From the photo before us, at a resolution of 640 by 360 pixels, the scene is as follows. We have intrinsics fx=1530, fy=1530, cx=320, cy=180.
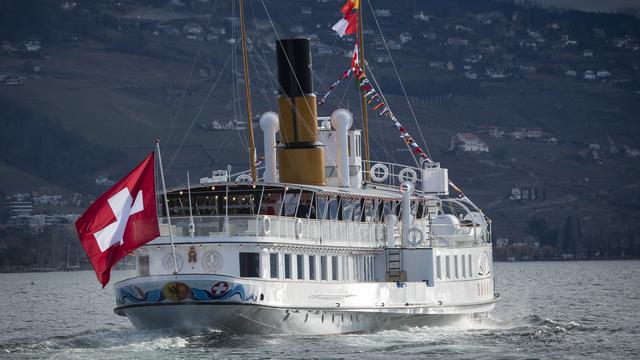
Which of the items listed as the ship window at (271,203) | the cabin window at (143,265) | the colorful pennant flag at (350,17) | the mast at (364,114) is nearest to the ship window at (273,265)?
the ship window at (271,203)

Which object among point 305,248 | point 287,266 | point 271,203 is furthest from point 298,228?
point 271,203

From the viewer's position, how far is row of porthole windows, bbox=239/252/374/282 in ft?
154

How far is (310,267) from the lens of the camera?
164 ft

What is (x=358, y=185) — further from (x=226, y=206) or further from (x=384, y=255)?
(x=226, y=206)

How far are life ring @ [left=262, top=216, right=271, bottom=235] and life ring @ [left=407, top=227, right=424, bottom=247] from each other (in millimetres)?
9204

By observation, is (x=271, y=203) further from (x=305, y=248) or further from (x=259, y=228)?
(x=259, y=228)

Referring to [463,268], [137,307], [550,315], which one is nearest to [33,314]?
[550,315]

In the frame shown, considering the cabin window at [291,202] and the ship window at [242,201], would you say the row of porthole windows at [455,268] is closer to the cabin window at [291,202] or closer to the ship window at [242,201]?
the cabin window at [291,202]

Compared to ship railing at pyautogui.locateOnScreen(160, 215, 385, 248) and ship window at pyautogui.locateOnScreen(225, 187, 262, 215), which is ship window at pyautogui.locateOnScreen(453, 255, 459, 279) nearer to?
ship railing at pyautogui.locateOnScreen(160, 215, 385, 248)

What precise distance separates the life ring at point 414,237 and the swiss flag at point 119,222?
12.8 metres

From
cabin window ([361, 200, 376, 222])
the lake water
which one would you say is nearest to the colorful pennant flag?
cabin window ([361, 200, 376, 222])

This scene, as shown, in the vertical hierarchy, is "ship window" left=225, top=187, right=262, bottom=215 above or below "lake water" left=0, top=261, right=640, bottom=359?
above

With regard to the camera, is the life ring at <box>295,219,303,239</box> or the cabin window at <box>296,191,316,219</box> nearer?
the life ring at <box>295,219,303,239</box>

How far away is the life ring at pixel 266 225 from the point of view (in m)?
46.9
